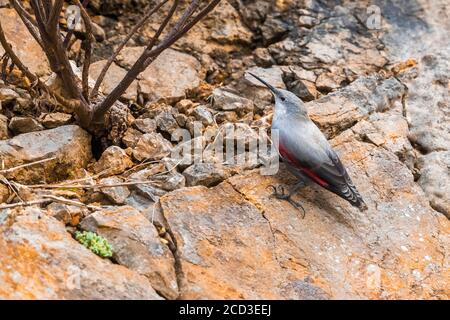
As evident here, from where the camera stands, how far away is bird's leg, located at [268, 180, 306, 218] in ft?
12.9

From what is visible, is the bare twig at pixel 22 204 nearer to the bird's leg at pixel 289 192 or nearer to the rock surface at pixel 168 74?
the bird's leg at pixel 289 192

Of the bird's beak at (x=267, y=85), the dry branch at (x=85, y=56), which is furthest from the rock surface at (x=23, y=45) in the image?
the bird's beak at (x=267, y=85)

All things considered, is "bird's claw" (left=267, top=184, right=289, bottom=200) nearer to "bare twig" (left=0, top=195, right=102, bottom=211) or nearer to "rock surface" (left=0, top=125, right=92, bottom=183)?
"bare twig" (left=0, top=195, right=102, bottom=211)

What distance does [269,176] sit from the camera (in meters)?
4.12

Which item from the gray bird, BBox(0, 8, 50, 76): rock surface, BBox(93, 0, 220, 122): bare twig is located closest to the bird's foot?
the gray bird

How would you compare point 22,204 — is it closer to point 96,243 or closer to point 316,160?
point 96,243

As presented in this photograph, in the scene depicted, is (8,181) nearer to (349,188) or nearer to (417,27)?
(349,188)

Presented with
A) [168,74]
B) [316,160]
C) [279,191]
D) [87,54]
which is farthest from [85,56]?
[316,160]

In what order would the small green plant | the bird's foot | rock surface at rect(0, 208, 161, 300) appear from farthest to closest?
the bird's foot, the small green plant, rock surface at rect(0, 208, 161, 300)

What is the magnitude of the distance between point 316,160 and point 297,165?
5.0 inches

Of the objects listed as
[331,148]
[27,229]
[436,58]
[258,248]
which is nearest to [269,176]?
[331,148]

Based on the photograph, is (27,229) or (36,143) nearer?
(27,229)

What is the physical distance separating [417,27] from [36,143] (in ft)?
11.5

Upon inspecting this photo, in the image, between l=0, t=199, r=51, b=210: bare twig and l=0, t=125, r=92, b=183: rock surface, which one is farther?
l=0, t=125, r=92, b=183: rock surface
